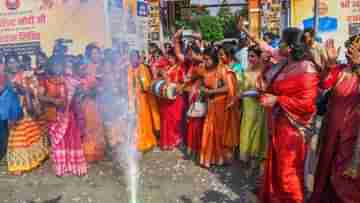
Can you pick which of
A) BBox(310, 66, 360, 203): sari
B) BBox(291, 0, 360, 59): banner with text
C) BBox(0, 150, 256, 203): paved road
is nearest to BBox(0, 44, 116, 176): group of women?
BBox(0, 150, 256, 203): paved road

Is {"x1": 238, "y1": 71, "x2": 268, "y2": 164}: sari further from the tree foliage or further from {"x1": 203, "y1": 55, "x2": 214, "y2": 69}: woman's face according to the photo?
the tree foliage

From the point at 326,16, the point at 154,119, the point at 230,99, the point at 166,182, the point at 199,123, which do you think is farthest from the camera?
the point at 326,16

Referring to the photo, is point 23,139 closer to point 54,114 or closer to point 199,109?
point 54,114

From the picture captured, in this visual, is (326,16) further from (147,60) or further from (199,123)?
(199,123)

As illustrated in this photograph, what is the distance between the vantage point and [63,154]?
21.2ft

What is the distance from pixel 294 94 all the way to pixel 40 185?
3.50m

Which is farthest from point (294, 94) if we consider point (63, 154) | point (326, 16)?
point (326, 16)

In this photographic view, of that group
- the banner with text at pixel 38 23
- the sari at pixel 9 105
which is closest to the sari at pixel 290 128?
the sari at pixel 9 105

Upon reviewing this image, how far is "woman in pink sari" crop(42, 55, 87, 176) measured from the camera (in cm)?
639

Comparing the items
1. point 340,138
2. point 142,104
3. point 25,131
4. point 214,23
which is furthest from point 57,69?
point 214,23

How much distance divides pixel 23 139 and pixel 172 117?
7.54 ft

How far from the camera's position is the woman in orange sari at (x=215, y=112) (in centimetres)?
640

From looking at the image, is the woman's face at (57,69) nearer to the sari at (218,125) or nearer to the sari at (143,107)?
the sari at (143,107)

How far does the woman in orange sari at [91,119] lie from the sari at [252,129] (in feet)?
6.75
